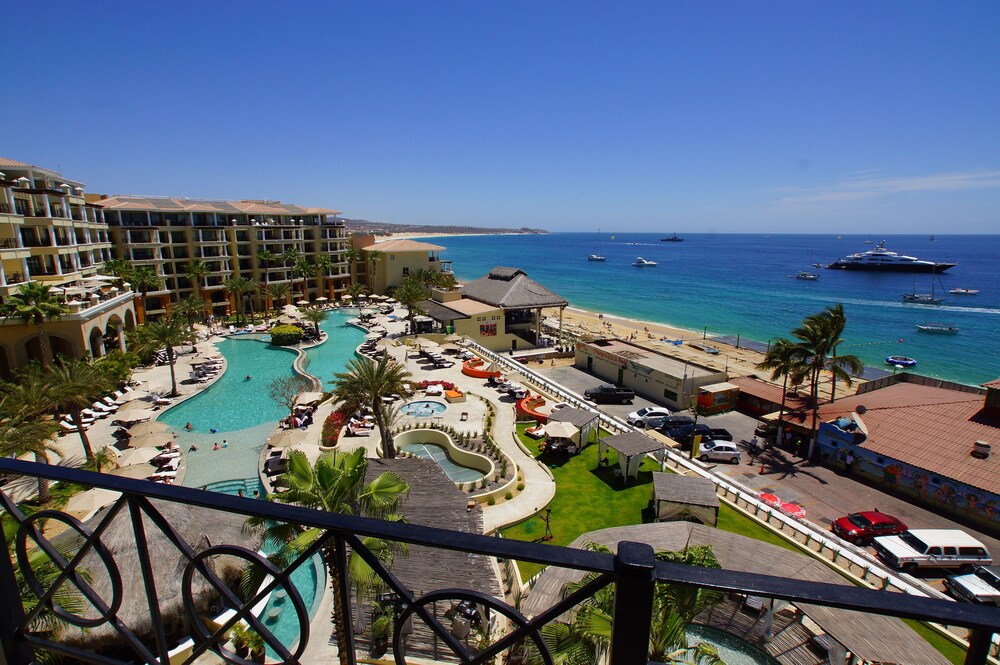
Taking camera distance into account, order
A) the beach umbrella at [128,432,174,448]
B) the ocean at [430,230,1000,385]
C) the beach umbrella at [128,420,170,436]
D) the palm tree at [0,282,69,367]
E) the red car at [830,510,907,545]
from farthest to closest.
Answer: the ocean at [430,230,1000,385], the palm tree at [0,282,69,367], the beach umbrella at [128,420,170,436], the beach umbrella at [128,432,174,448], the red car at [830,510,907,545]

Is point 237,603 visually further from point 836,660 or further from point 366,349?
point 366,349

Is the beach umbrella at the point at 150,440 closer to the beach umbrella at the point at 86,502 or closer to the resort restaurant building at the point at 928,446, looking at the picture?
the beach umbrella at the point at 86,502

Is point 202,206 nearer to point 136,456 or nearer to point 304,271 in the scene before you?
point 304,271

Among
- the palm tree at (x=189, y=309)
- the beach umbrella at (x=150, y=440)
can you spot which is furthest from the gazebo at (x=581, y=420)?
the palm tree at (x=189, y=309)

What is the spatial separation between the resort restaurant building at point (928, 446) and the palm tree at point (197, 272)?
6056 centimetres

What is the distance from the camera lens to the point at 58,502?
1670 cm

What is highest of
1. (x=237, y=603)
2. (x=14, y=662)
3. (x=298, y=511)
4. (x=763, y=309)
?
(x=298, y=511)

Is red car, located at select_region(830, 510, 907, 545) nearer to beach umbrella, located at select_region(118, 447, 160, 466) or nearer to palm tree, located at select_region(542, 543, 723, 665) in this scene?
palm tree, located at select_region(542, 543, 723, 665)

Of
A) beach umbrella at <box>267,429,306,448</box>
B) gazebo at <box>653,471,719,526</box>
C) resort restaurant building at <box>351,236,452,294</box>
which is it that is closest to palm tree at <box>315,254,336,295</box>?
resort restaurant building at <box>351,236,452,294</box>

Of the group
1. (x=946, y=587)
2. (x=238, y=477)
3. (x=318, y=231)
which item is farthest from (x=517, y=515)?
(x=318, y=231)

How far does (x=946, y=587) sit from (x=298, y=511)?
2436 centimetres

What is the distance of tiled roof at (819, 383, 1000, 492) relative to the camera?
23125mm

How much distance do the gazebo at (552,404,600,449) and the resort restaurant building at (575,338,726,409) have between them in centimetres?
1015

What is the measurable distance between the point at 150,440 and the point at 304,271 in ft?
145
